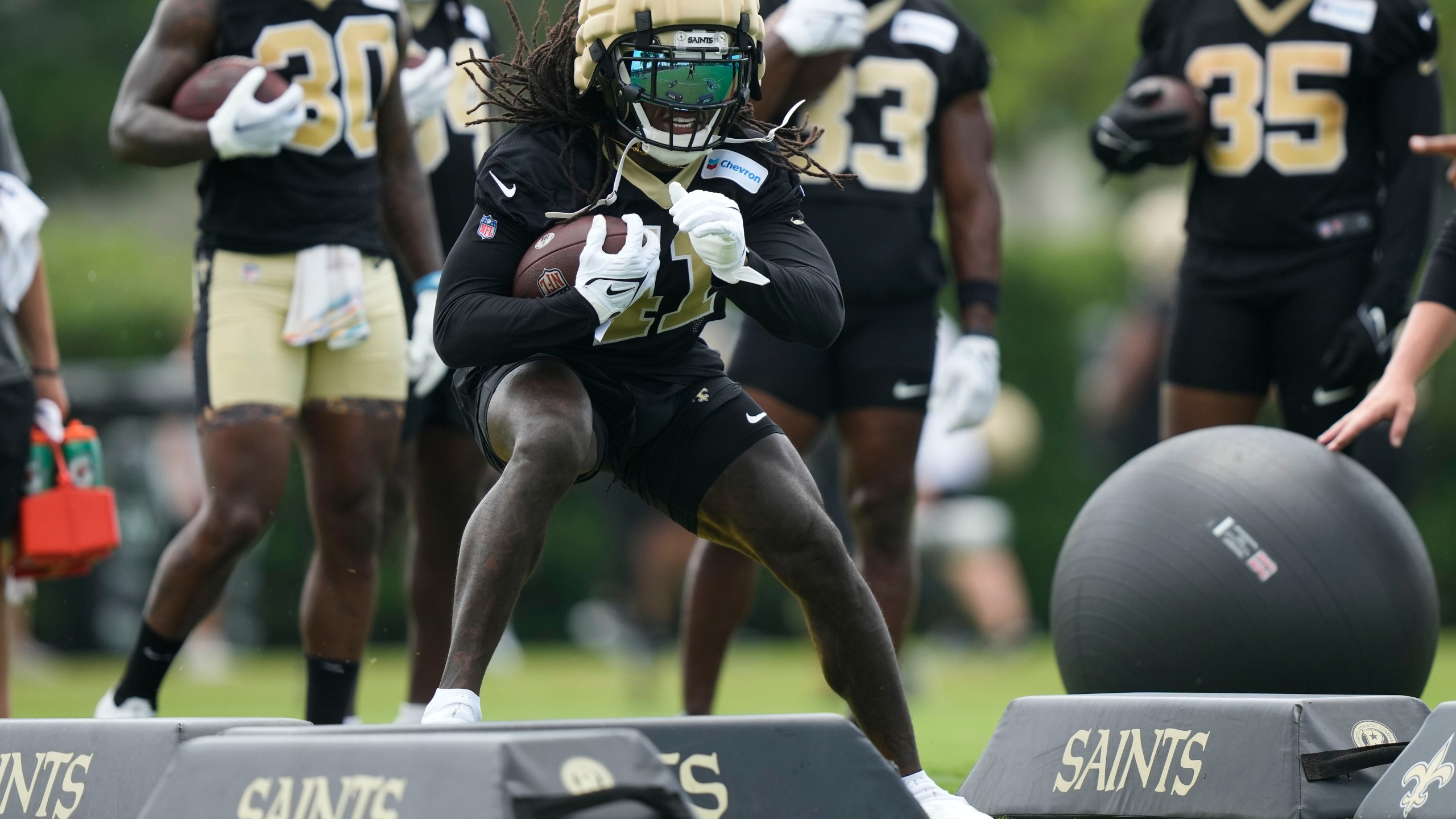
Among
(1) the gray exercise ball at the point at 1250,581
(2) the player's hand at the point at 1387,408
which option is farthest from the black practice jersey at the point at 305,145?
(2) the player's hand at the point at 1387,408

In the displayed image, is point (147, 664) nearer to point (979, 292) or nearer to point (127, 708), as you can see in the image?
point (127, 708)

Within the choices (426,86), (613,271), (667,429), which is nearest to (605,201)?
(613,271)

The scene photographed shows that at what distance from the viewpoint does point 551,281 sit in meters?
4.45

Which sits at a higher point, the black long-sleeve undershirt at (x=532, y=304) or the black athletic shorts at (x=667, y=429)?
the black long-sleeve undershirt at (x=532, y=304)

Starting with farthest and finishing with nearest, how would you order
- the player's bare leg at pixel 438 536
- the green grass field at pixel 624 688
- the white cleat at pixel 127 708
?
the green grass field at pixel 624 688 → the player's bare leg at pixel 438 536 → the white cleat at pixel 127 708

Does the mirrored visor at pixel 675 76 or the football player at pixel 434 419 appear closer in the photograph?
the mirrored visor at pixel 675 76

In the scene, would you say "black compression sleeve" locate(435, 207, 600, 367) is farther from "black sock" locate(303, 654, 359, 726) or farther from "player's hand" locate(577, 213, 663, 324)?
"black sock" locate(303, 654, 359, 726)

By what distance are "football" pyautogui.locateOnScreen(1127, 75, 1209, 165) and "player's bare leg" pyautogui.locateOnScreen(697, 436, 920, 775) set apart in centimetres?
284

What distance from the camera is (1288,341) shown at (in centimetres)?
676

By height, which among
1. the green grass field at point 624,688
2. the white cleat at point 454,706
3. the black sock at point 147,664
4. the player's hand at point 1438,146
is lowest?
the green grass field at point 624,688

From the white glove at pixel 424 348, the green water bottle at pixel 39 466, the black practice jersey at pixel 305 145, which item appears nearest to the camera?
the black practice jersey at pixel 305 145

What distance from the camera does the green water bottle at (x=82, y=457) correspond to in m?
Answer: 6.35

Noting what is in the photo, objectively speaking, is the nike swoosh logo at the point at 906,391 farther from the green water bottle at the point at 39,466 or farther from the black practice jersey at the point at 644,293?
the green water bottle at the point at 39,466

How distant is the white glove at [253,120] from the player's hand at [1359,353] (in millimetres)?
3382
